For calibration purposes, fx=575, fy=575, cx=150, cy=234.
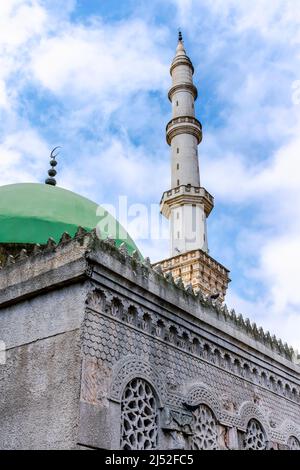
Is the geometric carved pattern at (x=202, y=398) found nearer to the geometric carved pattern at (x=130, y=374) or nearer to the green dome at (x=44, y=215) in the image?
the geometric carved pattern at (x=130, y=374)

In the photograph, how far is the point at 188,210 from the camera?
26.4 metres

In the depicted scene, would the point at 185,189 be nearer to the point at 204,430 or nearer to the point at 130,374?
the point at 204,430

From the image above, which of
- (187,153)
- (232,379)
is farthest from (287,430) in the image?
(187,153)

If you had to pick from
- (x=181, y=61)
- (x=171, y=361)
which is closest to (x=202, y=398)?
(x=171, y=361)

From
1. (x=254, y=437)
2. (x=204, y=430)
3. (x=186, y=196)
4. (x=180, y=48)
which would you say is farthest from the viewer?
(x=180, y=48)

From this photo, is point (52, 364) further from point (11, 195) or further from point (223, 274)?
point (223, 274)

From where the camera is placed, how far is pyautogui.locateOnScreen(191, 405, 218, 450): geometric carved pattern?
984 cm

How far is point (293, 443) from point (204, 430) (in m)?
3.66

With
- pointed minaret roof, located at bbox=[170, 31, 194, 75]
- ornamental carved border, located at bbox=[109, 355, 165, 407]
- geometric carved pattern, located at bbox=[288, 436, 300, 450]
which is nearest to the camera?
ornamental carved border, located at bbox=[109, 355, 165, 407]

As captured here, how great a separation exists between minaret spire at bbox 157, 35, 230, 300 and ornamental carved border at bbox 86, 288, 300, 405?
40.4ft

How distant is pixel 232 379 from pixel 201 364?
115 cm

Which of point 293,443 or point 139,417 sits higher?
point 293,443

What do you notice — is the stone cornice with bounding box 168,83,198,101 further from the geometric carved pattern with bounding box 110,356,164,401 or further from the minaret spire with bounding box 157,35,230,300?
the geometric carved pattern with bounding box 110,356,164,401

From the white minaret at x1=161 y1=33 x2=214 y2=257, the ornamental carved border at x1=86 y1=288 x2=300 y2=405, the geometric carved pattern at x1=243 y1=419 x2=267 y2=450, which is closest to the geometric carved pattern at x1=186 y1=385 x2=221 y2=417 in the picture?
the ornamental carved border at x1=86 y1=288 x2=300 y2=405
